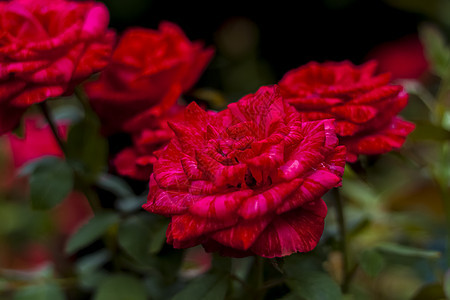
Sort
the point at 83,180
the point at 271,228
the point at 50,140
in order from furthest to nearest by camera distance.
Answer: the point at 50,140 < the point at 83,180 < the point at 271,228

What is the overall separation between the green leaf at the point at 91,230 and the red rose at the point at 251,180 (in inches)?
7.2

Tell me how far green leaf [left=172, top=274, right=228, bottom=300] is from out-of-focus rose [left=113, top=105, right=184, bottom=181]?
105 millimetres

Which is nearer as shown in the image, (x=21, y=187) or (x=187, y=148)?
(x=187, y=148)

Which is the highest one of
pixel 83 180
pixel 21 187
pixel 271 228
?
pixel 271 228

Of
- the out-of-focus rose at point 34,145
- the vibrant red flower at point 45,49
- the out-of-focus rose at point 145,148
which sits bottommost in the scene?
the out-of-focus rose at point 34,145

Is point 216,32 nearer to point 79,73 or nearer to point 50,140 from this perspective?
point 50,140

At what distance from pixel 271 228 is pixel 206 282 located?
0.13m

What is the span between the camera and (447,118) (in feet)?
1.91

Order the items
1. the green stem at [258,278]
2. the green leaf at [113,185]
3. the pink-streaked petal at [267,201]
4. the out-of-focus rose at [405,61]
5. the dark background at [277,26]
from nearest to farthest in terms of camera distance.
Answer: the pink-streaked petal at [267,201] < the green stem at [258,278] < the green leaf at [113,185] < the out-of-focus rose at [405,61] < the dark background at [277,26]

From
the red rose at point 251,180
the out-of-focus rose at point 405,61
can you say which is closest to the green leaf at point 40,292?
the red rose at point 251,180

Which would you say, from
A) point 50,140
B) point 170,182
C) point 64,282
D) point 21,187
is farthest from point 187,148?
point 21,187

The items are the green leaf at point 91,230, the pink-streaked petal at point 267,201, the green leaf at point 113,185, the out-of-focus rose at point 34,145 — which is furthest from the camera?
the out-of-focus rose at point 34,145

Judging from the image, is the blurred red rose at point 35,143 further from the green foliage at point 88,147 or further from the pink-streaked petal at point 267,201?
the pink-streaked petal at point 267,201

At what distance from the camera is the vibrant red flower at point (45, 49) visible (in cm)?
42
